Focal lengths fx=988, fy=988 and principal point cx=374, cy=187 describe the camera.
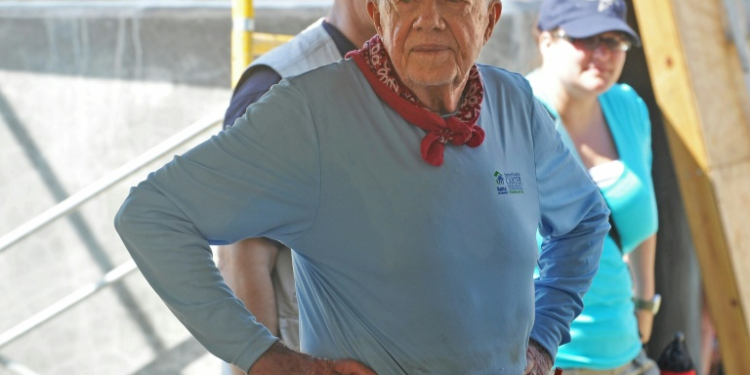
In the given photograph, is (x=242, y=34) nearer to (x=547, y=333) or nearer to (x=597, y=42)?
(x=597, y=42)

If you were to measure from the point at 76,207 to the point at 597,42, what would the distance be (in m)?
2.09

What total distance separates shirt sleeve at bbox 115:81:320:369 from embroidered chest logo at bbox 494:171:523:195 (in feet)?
1.06

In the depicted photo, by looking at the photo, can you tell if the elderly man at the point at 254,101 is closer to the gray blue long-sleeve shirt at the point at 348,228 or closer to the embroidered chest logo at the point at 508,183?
the gray blue long-sleeve shirt at the point at 348,228

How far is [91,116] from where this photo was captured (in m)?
3.98

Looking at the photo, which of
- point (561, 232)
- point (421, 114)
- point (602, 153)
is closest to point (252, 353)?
point (421, 114)

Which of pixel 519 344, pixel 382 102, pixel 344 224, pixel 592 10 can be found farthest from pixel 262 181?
pixel 592 10

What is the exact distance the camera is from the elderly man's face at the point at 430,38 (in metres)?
1.64

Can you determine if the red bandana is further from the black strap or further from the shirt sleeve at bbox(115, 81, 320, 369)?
the black strap

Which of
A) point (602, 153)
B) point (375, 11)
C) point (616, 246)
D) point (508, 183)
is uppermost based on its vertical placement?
point (375, 11)

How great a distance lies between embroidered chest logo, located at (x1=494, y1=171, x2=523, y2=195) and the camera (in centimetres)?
170

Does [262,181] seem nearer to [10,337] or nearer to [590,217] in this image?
[590,217]

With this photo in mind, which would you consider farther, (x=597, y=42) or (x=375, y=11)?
(x=597, y=42)

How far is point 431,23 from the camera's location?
1.63 metres

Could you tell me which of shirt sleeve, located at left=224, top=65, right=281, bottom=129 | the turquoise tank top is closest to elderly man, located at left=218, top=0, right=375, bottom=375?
shirt sleeve, located at left=224, top=65, right=281, bottom=129
